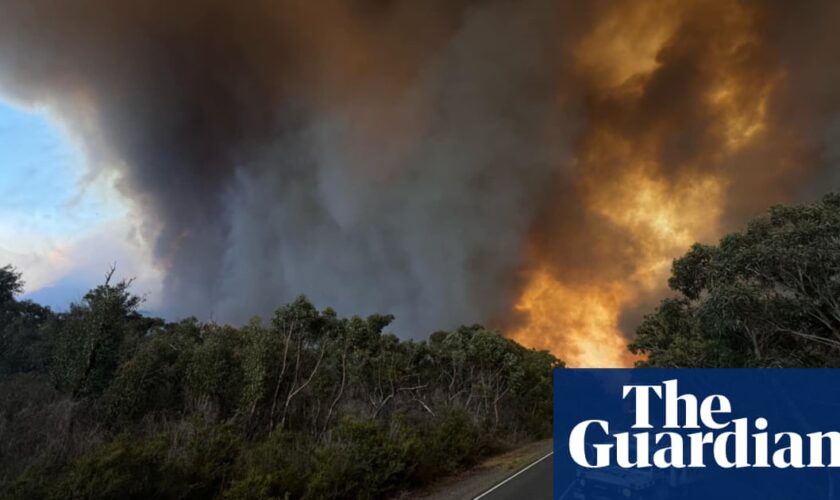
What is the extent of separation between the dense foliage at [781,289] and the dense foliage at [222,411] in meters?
12.0

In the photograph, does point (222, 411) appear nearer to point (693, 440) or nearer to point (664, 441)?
point (664, 441)

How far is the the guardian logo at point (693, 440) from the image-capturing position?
9.99 meters

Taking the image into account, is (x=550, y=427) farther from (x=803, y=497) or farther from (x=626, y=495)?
(x=626, y=495)

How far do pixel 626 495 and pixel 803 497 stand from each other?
859 centimetres

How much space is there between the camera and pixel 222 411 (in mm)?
21062

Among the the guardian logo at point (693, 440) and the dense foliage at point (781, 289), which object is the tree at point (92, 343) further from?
the dense foliage at point (781, 289)

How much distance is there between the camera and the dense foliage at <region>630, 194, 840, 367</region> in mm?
14102

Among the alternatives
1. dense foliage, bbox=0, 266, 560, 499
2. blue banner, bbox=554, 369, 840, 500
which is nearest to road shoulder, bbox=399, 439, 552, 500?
dense foliage, bbox=0, 266, 560, 499

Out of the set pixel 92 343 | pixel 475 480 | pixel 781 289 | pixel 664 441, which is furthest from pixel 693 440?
pixel 92 343

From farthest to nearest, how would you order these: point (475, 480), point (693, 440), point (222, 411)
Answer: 1. point (222, 411)
2. point (475, 480)
3. point (693, 440)

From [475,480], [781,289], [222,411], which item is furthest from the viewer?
[222,411]

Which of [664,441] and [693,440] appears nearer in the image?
[693,440]

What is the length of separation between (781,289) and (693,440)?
8300 millimetres

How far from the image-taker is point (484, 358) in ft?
130
